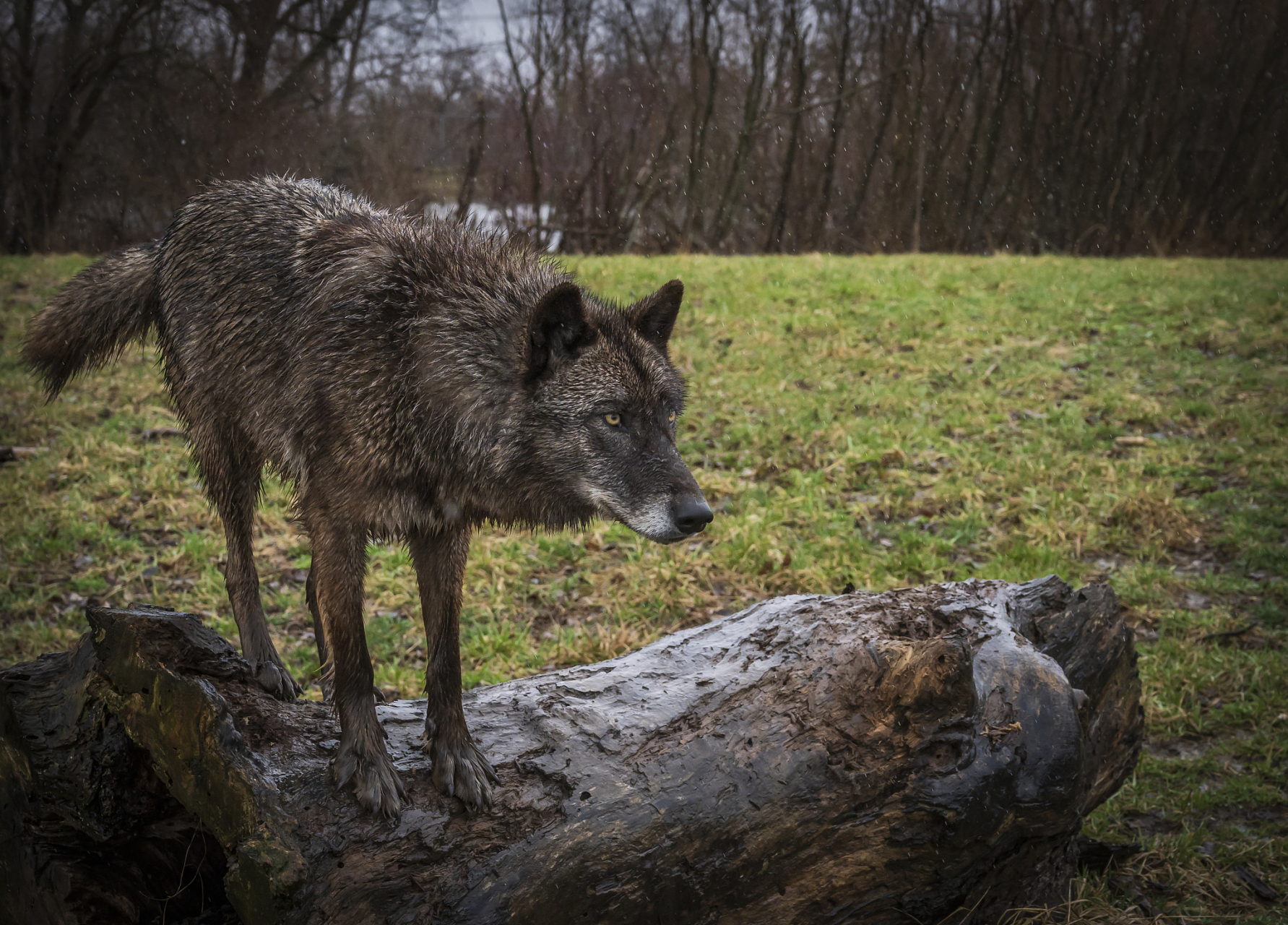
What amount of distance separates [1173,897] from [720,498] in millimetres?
4125

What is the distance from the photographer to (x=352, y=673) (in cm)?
279

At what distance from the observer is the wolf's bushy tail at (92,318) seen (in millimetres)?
3994

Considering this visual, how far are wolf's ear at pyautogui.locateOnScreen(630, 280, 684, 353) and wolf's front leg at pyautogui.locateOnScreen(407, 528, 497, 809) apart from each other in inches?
39.2

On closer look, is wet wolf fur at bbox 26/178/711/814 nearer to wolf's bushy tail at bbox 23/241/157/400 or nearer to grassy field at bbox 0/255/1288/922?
wolf's bushy tail at bbox 23/241/157/400

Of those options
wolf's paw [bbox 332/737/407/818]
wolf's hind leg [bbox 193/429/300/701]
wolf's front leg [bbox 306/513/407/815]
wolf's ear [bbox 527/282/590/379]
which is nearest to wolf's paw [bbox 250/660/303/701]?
wolf's hind leg [bbox 193/429/300/701]

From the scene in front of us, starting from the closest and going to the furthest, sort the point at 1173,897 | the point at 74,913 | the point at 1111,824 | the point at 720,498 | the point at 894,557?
the point at 74,913, the point at 1173,897, the point at 1111,824, the point at 894,557, the point at 720,498

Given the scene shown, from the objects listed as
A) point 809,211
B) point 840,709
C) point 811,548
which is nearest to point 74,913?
point 840,709

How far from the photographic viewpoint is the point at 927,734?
9.41 feet

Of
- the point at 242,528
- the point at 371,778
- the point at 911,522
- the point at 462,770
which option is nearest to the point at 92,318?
the point at 242,528

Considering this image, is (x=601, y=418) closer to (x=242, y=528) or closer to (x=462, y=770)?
(x=462, y=770)

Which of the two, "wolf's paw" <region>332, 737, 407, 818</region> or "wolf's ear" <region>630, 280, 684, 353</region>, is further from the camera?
"wolf's ear" <region>630, 280, 684, 353</region>

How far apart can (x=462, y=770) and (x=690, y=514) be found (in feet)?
3.42

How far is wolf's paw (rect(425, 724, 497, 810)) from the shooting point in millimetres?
2600

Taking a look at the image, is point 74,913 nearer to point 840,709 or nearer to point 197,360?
point 197,360
